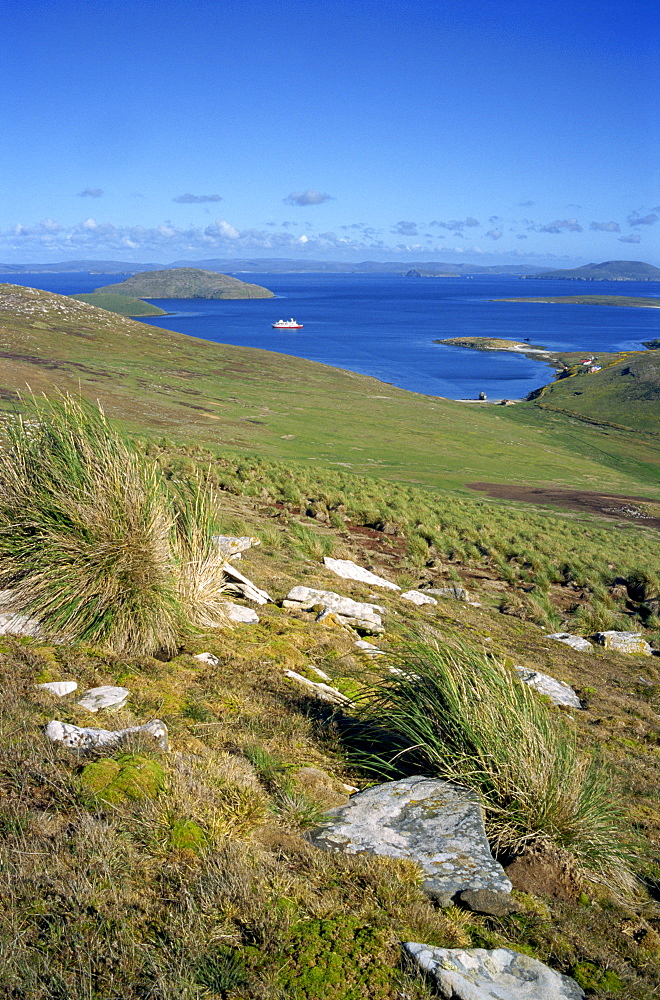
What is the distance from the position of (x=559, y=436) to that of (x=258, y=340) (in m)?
66.0

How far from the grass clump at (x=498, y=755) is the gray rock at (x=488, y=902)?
0.51 metres

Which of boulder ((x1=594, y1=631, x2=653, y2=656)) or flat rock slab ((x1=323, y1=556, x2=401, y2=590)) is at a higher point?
flat rock slab ((x1=323, y1=556, x2=401, y2=590))

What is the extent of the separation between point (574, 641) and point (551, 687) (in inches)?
123

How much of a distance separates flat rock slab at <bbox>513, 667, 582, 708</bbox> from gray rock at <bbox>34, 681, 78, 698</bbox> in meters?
4.45

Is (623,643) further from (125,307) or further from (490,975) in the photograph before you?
(125,307)

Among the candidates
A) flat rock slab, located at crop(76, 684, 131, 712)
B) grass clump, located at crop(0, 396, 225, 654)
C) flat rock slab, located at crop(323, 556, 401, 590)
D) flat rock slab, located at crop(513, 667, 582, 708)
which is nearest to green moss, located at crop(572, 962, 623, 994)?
flat rock slab, located at crop(76, 684, 131, 712)

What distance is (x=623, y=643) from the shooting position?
34.9 feet

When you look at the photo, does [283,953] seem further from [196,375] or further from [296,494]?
[196,375]

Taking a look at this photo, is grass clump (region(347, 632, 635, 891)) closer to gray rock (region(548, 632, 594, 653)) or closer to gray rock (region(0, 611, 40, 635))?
gray rock (region(0, 611, 40, 635))

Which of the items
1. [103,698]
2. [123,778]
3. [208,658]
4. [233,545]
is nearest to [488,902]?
[123,778]

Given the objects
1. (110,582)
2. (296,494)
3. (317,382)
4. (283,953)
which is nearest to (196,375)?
(317,382)

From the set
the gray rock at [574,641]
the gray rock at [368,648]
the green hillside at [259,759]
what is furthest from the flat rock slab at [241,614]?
the gray rock at [574,641]

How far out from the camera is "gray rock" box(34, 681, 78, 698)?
14.6ft

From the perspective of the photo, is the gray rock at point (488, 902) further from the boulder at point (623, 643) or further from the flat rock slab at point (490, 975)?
the boulder at point (623, 643)
